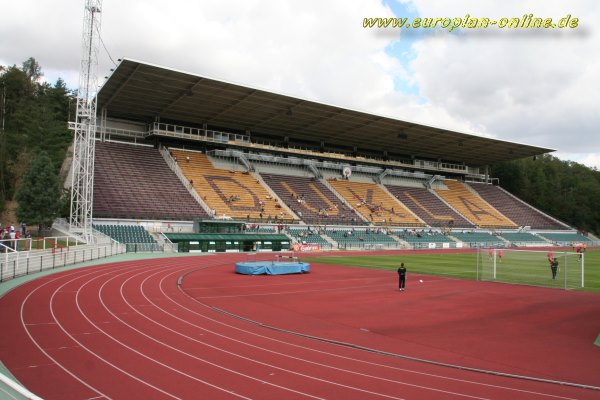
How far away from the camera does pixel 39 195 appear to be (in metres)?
39.0

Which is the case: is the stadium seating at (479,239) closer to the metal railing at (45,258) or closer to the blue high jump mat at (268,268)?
the blue high jump mat at (268,268)

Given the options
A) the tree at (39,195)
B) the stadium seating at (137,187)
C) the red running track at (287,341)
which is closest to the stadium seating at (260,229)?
the stadium seating at (137,187)

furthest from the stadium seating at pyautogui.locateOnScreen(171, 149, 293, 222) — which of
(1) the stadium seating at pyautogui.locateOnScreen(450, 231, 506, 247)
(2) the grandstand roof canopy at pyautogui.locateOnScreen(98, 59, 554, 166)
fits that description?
(1) the stadium seating at pyautogui.locateOnScreen(450, 231, 506, 247)

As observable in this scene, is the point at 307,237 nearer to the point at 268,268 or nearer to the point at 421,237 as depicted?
the point at 421,237

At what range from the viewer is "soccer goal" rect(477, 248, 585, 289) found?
84.1ft

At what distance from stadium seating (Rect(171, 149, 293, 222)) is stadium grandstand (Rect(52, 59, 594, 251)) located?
0.17 meters

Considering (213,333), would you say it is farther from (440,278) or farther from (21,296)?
(440,278)

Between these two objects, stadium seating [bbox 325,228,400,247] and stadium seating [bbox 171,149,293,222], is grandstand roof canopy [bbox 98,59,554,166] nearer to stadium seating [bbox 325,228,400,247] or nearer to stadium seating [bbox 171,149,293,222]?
stadium seating [bbox 171,149,293,222]

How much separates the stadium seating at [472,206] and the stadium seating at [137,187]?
4573 centimetres

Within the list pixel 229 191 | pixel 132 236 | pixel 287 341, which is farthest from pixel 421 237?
pixel 287 341

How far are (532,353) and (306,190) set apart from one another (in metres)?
55.1

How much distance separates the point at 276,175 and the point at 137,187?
21961 millimetres

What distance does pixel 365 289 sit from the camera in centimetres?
2280

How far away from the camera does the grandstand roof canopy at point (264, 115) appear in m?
49.3
